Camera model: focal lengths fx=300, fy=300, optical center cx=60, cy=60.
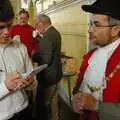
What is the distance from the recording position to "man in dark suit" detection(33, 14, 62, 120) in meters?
3.96

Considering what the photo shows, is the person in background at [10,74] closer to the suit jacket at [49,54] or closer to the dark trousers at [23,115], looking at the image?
the dark trousers at [23,115]

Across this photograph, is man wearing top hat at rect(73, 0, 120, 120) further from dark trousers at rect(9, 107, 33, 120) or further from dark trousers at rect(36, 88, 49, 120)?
dark trousers at rect(36, 88, 49, 120)

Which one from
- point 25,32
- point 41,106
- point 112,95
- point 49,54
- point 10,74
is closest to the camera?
Answer: point 112,95

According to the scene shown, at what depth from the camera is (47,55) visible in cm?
398

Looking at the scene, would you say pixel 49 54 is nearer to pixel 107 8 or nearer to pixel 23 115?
pixel 23 115

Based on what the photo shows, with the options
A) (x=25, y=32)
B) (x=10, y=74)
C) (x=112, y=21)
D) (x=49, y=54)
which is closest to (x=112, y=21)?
(x=112, y=21)

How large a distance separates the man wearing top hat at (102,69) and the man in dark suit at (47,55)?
1.81m

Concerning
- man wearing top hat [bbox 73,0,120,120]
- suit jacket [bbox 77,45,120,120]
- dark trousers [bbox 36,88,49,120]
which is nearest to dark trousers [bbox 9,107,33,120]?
man wearing top hat [bbox 73,0,120,120]

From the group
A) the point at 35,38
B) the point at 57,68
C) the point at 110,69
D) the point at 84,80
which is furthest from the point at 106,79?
the point at 35,38

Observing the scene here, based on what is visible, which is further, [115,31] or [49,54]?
[49,54]

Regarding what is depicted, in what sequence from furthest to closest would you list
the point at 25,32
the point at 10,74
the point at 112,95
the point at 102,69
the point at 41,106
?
the point at 25,32 → the point at 41,106 → the point at 102,69 → the point at 10,74 → the point at 112,95

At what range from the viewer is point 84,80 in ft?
7.02

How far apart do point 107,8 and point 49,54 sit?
218 cm

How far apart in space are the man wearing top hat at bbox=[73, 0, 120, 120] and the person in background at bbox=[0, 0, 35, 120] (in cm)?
39
